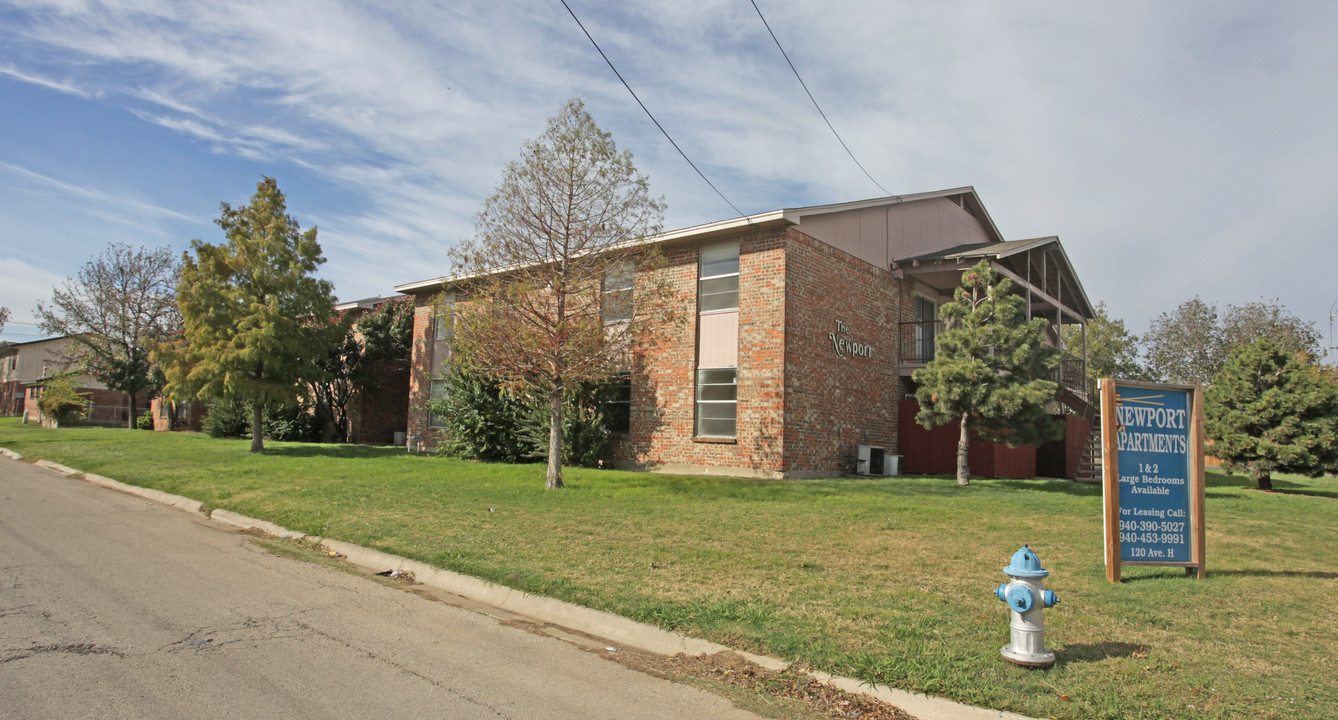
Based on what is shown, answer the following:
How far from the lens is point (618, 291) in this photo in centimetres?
1450

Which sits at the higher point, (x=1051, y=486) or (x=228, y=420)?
(x=228, y=420)

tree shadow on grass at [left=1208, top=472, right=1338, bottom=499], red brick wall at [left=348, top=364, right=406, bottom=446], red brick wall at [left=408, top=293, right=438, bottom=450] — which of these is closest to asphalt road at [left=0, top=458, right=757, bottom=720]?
red brick wall at [left=408, top=293, right=438, bottom=450]

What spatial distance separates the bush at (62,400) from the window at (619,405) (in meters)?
35.7

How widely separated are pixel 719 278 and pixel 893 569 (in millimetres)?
11139

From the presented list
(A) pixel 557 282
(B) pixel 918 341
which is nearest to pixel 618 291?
(A) pixel 557 282

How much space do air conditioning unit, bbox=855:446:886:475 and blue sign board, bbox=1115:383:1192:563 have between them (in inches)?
428

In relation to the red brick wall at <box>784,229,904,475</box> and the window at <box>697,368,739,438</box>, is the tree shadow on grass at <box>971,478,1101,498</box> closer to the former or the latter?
the red brick wall at <box>784,229,904,475</box>

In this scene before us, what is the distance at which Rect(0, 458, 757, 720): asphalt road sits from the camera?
421 cm

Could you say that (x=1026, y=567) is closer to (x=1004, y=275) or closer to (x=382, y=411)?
(x=1004, y=275)

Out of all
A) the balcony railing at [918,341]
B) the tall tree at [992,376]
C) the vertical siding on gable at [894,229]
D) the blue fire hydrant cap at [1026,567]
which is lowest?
the blue fire hydrant cap at [1026,567]

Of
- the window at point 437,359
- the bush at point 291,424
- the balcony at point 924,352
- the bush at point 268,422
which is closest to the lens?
the balcony at point 924,352

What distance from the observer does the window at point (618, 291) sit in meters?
14.6

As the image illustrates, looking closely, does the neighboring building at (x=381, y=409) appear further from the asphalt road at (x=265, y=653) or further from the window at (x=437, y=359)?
the asphalt road at (x=265, y=653)

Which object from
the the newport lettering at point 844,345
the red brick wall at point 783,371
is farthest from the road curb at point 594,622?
the the newport lettering at point 844,345
